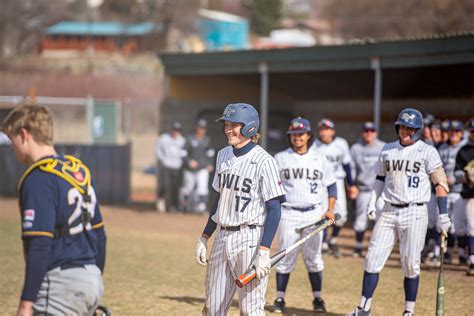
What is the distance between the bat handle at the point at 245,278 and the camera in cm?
624

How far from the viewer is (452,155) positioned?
13.0m

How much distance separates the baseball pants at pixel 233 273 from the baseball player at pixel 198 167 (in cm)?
1292

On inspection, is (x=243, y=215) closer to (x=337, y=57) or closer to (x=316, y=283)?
(x=316, y=283)

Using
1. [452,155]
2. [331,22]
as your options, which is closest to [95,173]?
[452,155]

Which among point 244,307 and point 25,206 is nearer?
point 25,206

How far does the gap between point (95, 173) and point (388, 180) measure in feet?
46.5

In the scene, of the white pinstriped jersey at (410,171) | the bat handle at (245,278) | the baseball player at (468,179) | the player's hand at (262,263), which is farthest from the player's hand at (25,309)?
the baseball player at (468,179)

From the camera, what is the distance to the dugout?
16.6 meters

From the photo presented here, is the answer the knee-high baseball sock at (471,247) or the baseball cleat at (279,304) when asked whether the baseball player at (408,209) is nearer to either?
the baseball cleat at (279,304)

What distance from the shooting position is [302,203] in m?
9.42

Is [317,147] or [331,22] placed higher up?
[331,22]

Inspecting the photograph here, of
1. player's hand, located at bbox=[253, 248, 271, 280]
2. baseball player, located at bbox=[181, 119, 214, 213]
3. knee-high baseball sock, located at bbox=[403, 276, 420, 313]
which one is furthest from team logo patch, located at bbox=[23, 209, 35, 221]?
baseball player, located at bbox=[181, 119, 214, 213]

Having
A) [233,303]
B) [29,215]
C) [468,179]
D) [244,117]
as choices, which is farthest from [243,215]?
[468,179]

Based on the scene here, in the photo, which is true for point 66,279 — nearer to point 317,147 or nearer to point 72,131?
point 317,147
